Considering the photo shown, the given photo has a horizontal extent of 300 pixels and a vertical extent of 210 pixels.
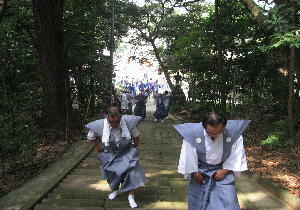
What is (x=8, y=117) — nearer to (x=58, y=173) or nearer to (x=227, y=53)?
(x=58, y=173)

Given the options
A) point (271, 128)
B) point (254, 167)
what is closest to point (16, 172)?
point (254, 167)

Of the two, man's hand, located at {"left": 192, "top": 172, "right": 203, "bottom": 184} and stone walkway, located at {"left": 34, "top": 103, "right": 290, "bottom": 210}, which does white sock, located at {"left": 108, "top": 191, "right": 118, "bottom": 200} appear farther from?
man's hand, located at {"left": 192, "top": 172, "right": 203, "bottom": 184}

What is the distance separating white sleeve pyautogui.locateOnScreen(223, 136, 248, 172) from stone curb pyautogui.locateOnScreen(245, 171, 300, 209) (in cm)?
189

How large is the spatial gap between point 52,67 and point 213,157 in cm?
747

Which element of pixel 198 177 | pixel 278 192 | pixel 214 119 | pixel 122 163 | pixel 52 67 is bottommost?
pixel 278 192

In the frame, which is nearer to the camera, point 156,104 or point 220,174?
point 220,174

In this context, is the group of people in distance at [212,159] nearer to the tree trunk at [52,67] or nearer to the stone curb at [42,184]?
the stone curb at [42,184]

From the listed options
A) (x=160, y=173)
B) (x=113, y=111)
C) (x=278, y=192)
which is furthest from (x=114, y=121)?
(x=278, y=192)

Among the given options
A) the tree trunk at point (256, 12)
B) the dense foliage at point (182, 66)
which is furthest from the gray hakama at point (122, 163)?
the tree trunk at point (256, 12)

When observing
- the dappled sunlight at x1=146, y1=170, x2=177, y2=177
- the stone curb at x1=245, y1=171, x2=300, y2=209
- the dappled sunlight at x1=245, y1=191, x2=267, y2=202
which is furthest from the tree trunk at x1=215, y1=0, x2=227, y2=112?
→ the dappled sunlight at x1=245, y1=191, x2=267, y2=202

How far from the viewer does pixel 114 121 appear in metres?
5.16

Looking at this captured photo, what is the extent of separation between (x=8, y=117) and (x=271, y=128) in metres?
7.40

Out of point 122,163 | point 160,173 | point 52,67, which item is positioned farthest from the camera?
point 52,67

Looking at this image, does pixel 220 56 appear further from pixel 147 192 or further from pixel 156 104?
pixel 147 192
